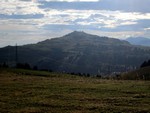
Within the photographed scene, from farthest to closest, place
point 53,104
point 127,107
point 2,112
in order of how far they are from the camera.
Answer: point 53,104 → point 127,107 → point 2,112

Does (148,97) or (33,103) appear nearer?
(33,103)

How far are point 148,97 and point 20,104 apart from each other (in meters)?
14.4

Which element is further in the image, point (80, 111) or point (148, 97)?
point (148, 97)

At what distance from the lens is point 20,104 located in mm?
33438

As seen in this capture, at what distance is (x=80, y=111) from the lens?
29031mm

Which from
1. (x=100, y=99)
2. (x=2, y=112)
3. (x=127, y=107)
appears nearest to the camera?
(x=2, y=112)

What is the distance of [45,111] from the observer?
29406mm

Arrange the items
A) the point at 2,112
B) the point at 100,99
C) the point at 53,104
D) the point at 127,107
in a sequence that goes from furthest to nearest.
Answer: the point at 100,99
the point at 53,104
the point at 127,107
the point at 2,112

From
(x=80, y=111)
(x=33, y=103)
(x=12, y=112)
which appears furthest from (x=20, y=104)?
(x=80, y=111)

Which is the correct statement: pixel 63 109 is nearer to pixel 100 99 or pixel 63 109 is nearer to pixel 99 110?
pixel 99 110

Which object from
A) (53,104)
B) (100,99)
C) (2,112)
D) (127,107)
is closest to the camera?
(2,112)

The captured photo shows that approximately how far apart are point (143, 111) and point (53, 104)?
8853 mm

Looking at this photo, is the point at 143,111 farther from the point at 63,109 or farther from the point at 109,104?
the point at 63,109

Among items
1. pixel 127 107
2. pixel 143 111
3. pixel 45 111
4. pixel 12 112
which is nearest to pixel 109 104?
pixel 127 107
